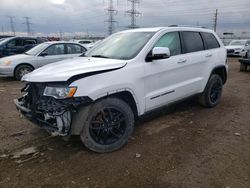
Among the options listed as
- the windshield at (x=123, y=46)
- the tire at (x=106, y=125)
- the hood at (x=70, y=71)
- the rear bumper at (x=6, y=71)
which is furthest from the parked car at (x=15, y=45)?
the tire at (x=106, y=125)

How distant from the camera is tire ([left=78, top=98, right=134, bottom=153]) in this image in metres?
3.03

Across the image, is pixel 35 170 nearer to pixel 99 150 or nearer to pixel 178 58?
pixel 99 150

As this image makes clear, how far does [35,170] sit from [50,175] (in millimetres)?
259

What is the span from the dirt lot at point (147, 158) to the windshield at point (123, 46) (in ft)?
4.68

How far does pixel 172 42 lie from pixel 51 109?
2598 mm

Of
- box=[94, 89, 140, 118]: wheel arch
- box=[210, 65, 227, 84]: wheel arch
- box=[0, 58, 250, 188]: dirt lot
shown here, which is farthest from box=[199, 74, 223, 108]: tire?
box=[94, 89, 140, 118]: wheel arch

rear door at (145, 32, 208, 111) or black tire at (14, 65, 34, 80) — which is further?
black tire at (14, 65, 34, 80)

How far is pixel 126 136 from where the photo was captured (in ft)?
11.3

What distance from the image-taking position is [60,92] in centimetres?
287

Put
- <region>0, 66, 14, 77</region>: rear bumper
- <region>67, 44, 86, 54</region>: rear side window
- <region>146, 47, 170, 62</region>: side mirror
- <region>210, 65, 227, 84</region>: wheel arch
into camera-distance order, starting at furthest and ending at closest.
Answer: <region>67, 44, 86, 54</region>: rear side window → <region>0, 66, 14, 77</region>: rear bumper → <region>210, 65, 227, 84</region>: wheel arch → <region>146, 47, 170, 62</region>: side mirror

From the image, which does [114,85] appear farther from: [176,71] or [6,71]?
[6,71]

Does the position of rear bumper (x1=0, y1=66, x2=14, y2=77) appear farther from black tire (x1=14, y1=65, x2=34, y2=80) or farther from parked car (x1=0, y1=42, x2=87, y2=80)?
black tire (x1=14, y1=65, x2=34, y2=80)

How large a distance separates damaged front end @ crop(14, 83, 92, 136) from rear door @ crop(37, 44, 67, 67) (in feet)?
20.4

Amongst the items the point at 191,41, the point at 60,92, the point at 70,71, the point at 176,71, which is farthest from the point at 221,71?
the point at 60,92
